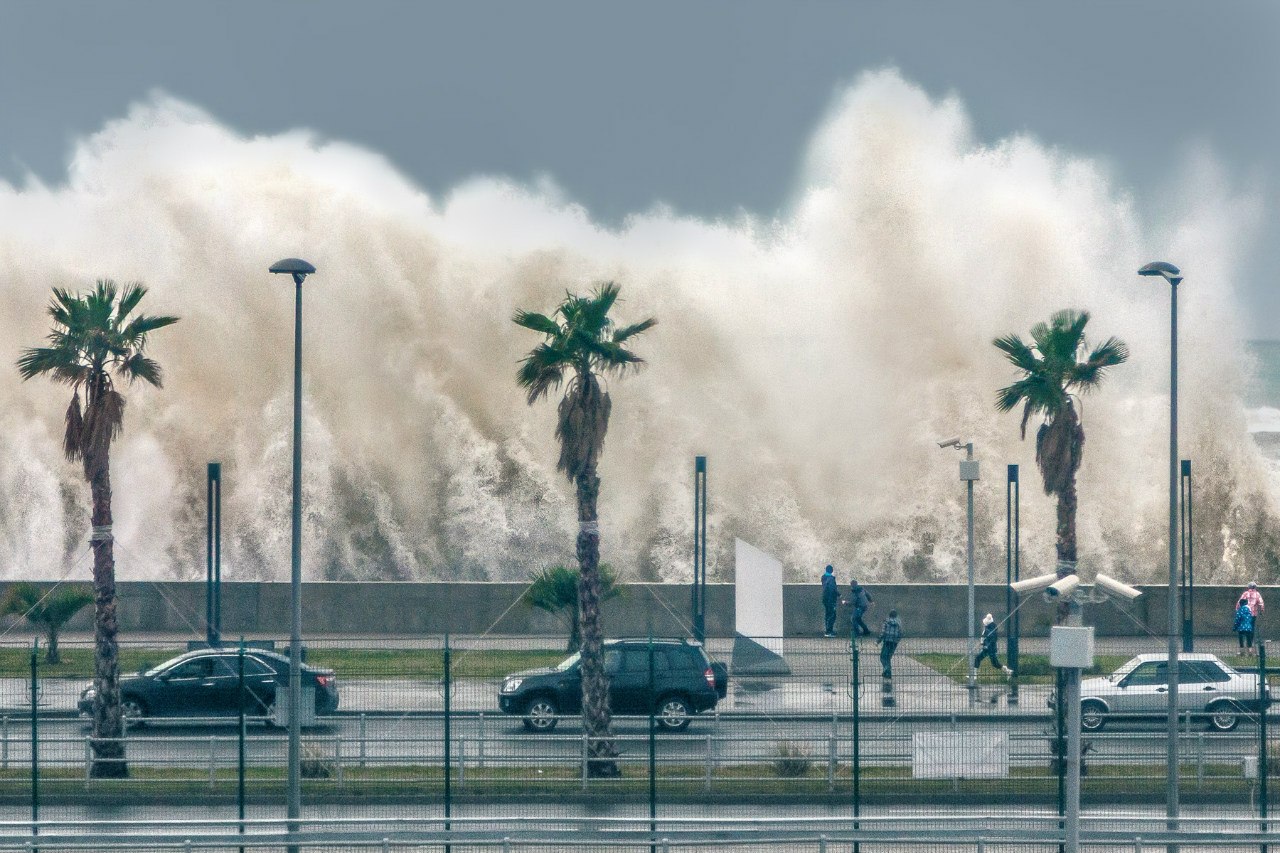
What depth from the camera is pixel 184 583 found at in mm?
35188

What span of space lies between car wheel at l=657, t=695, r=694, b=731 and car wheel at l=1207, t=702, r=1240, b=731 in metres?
6.98

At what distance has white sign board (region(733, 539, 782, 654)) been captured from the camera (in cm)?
2342

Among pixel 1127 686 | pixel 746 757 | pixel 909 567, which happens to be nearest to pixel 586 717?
pixel 746 757

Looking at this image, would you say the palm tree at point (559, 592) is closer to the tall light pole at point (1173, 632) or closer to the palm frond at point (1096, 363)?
the palm frond at point (1096, 363)

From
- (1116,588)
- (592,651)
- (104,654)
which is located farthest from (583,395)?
(1116,588)

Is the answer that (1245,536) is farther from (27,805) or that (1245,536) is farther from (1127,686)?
(27,805)

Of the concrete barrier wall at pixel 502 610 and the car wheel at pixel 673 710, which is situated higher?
the concrete barrier wall at pixel 502 610

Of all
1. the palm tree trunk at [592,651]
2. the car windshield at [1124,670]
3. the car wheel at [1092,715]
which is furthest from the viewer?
the car wheel at [1092,715]

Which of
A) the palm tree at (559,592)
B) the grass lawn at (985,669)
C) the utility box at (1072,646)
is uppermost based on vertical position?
the utility box at (1072,646)

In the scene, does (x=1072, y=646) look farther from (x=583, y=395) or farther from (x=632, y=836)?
(x=583, y=395)

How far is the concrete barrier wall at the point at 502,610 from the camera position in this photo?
34.4 metres

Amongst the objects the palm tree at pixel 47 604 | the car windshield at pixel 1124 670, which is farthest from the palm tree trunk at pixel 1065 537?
the palm tree at pixel 47 604

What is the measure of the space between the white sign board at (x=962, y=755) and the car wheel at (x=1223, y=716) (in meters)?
4.72

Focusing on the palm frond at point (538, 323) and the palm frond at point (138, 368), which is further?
the palm frond at point (138, 368)
